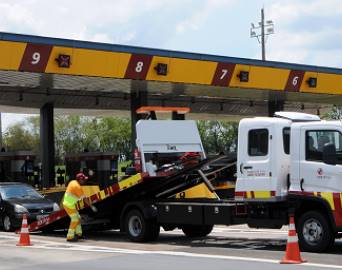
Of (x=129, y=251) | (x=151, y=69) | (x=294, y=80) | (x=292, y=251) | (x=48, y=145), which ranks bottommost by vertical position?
(x=129, y=251)

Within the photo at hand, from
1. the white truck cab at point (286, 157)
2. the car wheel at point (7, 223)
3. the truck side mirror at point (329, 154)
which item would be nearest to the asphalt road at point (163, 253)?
the white truck cab at point (286, 157)

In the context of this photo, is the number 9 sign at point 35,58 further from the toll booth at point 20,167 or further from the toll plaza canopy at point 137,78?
the toll booth at point 20,167

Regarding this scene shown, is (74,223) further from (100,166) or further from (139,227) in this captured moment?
(100,166)

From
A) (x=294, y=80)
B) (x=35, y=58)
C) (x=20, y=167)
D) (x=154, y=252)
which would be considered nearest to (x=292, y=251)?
(x=154, y=252)

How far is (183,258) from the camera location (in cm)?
1291

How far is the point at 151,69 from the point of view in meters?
26.2

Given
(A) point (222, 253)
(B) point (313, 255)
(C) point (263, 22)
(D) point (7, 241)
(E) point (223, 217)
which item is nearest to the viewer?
(B) point (313, 255)

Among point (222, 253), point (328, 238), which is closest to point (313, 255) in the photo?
point (328, 238)

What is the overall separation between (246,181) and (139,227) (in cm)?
346

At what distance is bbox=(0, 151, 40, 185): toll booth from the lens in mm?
33031

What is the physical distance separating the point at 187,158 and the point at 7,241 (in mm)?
5183

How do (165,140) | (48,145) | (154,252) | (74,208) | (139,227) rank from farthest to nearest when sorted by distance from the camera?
(48,145)
(74,208)
(165,140)
(139,227)
(154,252)

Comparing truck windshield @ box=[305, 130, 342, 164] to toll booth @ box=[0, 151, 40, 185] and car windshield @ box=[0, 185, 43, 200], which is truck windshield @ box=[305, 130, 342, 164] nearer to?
car windshield @ box=[0, 185, 43, 200]

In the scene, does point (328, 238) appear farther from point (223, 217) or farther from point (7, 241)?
point (7, 241)
